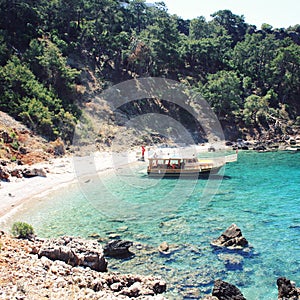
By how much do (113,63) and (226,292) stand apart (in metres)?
67.3

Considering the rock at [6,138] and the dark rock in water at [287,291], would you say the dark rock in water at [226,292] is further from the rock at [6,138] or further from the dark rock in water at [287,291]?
the rock at [6,138]

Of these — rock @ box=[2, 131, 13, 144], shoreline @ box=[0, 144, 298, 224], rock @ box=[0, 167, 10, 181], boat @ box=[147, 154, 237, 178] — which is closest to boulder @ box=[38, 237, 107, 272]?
shoreline @ box=[0, 144, 298, 224]

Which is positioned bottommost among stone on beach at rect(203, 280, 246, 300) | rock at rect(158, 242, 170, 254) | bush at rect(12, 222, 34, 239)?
stone on beach at rect(203, 280, 246, 300)

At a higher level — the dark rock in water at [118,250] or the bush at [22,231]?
the bush at [22,231]

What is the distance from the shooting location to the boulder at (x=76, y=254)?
16.4 meters

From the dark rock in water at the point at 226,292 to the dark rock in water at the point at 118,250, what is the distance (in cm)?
606

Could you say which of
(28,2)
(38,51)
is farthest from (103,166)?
(28,2)

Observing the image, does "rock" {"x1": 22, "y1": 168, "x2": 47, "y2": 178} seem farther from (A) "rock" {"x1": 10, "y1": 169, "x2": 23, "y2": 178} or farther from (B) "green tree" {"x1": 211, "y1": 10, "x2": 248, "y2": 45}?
(B) "green tree" {"x1": 211, "y1": 10, "x2": 248, "y2": 45}

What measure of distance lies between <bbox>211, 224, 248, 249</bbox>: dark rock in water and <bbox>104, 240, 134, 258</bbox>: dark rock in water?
520cm

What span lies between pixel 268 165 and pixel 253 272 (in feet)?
107

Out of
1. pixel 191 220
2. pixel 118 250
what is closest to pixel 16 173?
pixel 191 220

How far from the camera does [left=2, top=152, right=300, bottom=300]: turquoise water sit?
1733 cm

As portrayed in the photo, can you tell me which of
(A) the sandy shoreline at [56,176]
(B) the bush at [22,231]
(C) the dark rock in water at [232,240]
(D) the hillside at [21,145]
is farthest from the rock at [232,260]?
(D) the hillside at [21,145]

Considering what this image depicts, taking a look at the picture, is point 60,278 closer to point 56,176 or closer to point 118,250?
point 118,250
